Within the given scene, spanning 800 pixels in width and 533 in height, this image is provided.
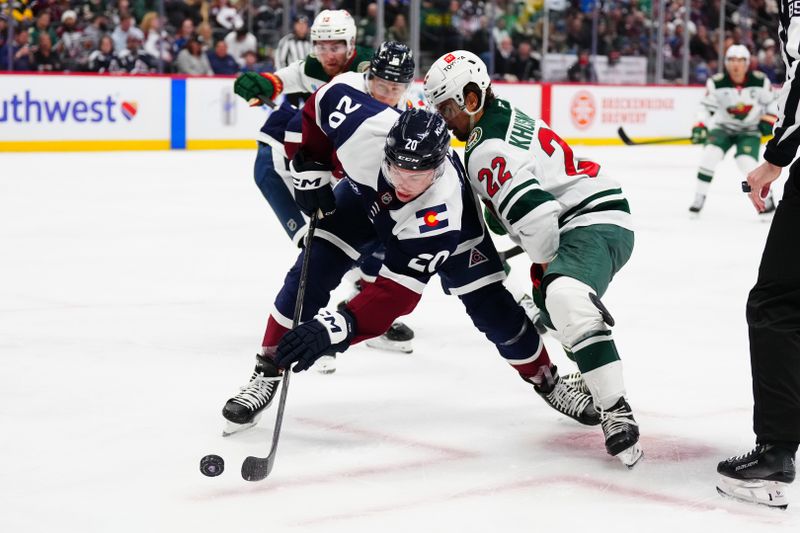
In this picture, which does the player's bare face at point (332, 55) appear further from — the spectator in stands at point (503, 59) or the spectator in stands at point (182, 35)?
the spectator in stands at point (503, 59)

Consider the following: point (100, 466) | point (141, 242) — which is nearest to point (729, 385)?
point (100, 466)

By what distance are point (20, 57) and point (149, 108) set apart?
4.27ft

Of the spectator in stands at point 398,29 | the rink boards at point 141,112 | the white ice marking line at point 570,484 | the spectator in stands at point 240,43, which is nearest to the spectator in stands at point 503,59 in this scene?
the rink boards at point 141,112

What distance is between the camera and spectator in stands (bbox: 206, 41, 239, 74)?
12.4 m

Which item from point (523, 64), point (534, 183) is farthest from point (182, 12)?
point (534, 183)

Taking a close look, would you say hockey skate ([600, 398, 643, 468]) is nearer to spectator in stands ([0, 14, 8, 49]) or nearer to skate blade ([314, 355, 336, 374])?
skate blade ([314, 355, 336, 374])

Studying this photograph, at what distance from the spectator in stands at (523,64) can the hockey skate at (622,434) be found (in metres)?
11.6

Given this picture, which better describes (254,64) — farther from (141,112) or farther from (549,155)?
(549,155)

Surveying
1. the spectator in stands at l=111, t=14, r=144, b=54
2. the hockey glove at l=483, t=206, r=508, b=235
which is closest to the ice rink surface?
the hockey glove at l=483, t=206, r=508, b=235

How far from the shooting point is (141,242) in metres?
6.45

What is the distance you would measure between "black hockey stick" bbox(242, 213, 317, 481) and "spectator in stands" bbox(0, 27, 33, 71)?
333 inches

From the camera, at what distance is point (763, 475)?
100 inches

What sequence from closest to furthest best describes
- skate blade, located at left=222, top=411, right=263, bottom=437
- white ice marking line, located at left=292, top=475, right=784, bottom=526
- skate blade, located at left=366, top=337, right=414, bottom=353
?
white ice marking line, located at left=292, top=475, right=784, bottom=526 < skate blade, located at left=222, top=411, right=263, bottom=437 < skate blade, located at left=366, top=337, right=414, bottom=353

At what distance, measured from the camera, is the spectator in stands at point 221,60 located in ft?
40.6
